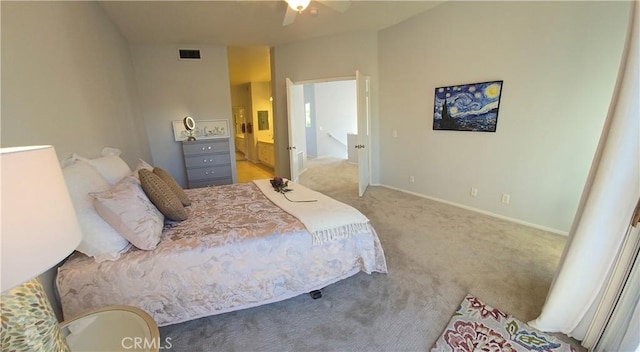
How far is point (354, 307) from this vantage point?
196 centimetres

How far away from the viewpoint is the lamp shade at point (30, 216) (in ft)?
2.10

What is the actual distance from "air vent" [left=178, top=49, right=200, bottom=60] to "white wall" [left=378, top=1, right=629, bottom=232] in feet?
10.4

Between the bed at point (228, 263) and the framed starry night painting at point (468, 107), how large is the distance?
2.44 meters

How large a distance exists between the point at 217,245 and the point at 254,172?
212 inches

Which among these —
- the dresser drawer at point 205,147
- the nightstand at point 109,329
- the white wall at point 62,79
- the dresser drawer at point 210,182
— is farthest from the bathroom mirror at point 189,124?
the nightstand at point 109,329

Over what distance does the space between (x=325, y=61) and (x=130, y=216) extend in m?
4.03

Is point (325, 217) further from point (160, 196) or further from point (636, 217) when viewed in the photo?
point (636, 217)

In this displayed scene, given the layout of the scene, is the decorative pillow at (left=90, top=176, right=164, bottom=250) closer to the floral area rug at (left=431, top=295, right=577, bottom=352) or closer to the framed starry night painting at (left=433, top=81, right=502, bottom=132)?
the floral area rug at (left=431, top=295, right=577, bottom=352)

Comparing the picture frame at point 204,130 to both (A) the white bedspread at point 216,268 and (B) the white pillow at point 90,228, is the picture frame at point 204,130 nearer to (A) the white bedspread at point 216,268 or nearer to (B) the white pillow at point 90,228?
(A) the white bedspread at point 216,268

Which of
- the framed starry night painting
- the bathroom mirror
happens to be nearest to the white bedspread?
the framed starry night painting

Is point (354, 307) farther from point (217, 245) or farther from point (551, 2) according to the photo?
point (551, 2)

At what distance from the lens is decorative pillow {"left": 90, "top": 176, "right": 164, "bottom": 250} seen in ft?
5.22

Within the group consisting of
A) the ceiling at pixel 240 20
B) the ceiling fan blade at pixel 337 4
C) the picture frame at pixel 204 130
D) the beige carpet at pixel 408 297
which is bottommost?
the beige carpet at pixel 408 297
